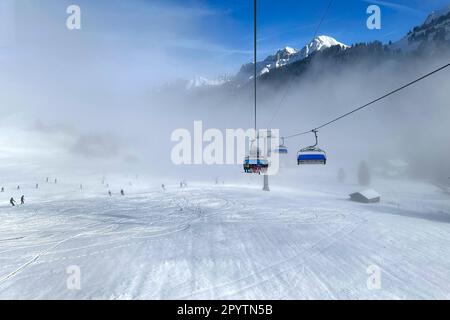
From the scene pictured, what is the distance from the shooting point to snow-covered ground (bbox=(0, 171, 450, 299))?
12.7m

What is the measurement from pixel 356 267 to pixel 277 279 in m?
4.73

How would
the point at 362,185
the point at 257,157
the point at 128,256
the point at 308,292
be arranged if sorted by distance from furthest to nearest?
the point at 362,185, the point at 257,157, the point at 128,256, the point at 308,292

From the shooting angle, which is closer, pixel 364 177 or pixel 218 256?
pixel 218 256

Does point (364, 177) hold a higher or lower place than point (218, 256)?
lower

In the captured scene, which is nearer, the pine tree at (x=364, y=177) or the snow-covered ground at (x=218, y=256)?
the snow-covered ground at (x=218, y=256)

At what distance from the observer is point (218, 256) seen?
1681 cm

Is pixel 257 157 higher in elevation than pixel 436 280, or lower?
higher

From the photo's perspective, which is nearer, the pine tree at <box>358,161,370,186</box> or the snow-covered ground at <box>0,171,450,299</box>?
the snow-covered ground at <box>0,171,450,299</box>

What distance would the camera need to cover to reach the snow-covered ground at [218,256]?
1270cm

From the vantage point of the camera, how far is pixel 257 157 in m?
25.6

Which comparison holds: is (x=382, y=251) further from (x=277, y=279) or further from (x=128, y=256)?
(x=128, y=256)
